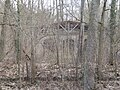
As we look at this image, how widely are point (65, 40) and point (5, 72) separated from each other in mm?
4688

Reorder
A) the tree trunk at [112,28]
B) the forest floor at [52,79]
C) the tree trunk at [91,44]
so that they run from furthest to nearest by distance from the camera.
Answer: the tree trunk at [112,28], the forest floor at [52,79], the tree trunk at [91,44]

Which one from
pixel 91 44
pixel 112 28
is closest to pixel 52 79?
pixel 91 44

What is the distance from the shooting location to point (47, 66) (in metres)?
10.4

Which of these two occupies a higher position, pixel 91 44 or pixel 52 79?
pixel 91 44

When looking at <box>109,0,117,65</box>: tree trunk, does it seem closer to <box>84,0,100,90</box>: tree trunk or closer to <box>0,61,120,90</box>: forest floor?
<box>0,61,120,90</box>: forest floor

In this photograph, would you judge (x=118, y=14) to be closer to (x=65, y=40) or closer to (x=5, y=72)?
(x=65, y=40)

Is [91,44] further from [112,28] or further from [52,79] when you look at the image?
[112,28]

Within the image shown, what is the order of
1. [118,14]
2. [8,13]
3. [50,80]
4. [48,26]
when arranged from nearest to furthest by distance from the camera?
1. [8,13]
2. [50,80]
3. [48,26]
4. [118,14]

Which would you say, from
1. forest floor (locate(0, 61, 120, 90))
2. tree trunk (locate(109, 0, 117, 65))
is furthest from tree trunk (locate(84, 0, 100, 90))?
Result: tree trunk (locate(109, 0, 117, 65))

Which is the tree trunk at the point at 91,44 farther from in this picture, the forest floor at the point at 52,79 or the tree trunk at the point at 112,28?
the tree trunk at the point at 112,28

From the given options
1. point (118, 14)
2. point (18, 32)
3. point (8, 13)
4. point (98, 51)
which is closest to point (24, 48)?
point (18, 32)

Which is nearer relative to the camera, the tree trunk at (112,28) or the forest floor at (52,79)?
the forest floor at (52,79)

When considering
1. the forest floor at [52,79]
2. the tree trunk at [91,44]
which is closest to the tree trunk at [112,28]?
the forest floor at [52,79]

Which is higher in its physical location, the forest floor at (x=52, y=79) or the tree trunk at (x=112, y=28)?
the tree trunk at (x=112, y=28)
